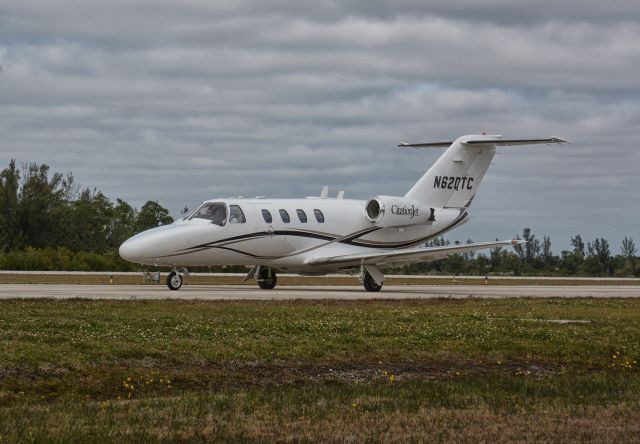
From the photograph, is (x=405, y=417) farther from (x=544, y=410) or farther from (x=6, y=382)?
(x=6, y=382)

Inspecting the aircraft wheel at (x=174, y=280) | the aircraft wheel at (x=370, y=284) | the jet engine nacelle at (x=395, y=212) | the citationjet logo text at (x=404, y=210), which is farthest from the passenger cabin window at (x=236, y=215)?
the citationjet logo text at (x=404, y=210)

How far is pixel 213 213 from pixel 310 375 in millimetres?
22788

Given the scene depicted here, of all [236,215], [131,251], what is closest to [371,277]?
[236,215]

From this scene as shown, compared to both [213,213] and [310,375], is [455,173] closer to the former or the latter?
[213,213]

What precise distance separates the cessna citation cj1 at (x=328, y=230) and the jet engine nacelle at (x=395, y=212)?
4cm

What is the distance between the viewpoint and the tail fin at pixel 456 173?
142 ft

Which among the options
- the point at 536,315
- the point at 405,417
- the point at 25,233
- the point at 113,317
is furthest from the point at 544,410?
the point at 25,233

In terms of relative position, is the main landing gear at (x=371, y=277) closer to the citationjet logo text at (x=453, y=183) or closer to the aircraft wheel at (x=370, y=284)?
the aircraft wheel at (x=370, y=284)

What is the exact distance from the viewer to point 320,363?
16531mm

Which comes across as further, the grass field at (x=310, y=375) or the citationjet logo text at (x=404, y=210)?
the citationjet logo text at (x=404, y=210)

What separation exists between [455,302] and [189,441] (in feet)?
68.5

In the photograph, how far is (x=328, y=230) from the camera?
40.6m

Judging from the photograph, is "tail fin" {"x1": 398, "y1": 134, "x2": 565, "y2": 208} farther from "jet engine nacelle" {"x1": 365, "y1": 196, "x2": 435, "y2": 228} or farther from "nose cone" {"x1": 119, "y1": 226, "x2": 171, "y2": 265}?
"nose cone" {"x1": 119, "y1": 226, "x2": 171, "y2": 265}

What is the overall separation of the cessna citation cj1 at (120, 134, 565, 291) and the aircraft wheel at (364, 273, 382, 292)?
3 cm
